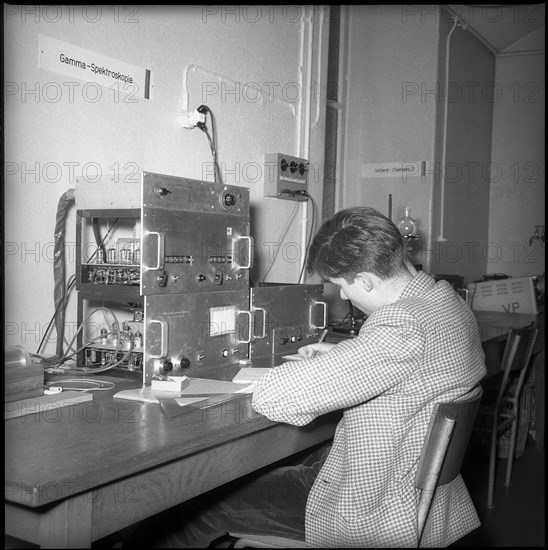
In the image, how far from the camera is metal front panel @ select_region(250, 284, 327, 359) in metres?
2.25

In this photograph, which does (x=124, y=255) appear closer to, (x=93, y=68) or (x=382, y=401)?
(x=93, y=68)

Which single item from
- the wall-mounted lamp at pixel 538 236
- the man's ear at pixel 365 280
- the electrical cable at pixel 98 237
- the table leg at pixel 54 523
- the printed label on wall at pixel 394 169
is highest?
the printed label on wall at pixel 394 169

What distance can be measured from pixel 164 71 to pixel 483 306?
2619 mm

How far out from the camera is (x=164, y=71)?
8.38 feet

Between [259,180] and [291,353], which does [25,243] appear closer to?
[291,353]

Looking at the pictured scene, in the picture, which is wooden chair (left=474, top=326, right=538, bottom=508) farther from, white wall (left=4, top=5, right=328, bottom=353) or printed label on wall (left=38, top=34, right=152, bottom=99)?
printed label on wall (left=38, top=34, right=152, bottom=99)

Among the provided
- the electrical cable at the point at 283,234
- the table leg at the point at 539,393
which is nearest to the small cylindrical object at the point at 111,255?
the electrical cable at the point at 283,234

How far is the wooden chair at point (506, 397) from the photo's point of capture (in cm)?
302

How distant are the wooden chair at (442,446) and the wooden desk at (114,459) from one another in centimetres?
37

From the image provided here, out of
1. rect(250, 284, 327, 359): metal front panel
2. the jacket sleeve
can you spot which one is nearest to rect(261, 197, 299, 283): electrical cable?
rect(250, 284, 327, 359): metal front panel

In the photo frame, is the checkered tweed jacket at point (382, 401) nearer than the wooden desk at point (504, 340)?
Yes

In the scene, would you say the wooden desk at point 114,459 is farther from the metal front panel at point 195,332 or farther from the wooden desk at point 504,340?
the wooden desk at point 504,340

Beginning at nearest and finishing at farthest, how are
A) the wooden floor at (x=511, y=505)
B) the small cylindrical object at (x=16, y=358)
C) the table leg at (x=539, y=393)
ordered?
the small cylindrical object at (x=16, y=358)
the wooden floor at (x=511, y=505)
the table leg at (x=539, y=393)

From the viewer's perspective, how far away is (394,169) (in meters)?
4.25
